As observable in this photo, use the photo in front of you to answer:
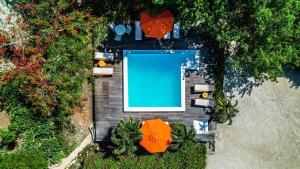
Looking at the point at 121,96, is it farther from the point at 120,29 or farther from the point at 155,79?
the point at 120,29

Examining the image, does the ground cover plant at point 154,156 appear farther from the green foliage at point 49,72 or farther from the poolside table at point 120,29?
the poolside table at point 120,29

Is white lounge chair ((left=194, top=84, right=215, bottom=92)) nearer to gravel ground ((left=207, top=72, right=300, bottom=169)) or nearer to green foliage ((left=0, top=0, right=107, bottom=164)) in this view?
gravel ground ((left=207, top=72, right=300, bottom=169))

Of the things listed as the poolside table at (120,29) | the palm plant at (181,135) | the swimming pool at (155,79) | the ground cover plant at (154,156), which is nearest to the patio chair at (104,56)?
the swimming pool at (155,79)

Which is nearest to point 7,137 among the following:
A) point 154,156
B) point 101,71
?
point 101,71

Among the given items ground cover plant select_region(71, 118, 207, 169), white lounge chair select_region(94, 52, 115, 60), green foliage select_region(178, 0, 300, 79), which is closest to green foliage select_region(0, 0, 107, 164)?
white lounge chair select_region(94, 52, 115, 60)

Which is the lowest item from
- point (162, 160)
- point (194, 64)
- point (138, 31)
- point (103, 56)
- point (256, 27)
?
point (162, 160)
